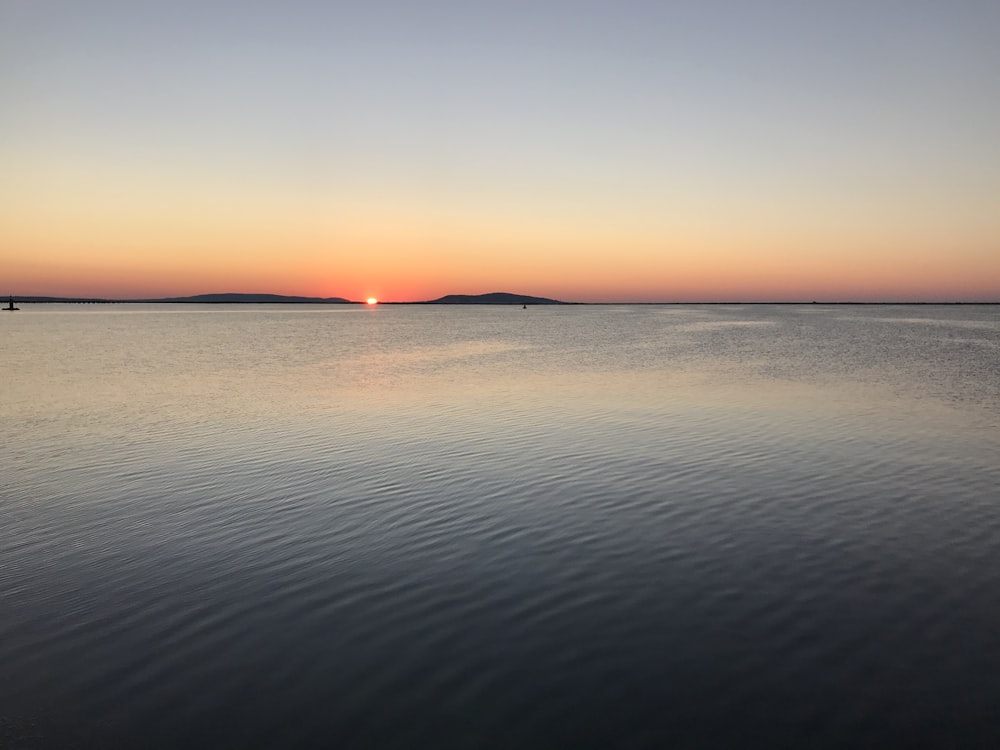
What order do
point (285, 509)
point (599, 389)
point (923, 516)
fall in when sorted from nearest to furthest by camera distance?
point (923, 516) → point (285, 509) → point (599, 389)

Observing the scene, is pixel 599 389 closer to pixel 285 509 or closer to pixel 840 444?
pixel 840 444

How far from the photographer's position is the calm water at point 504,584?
8.27 m

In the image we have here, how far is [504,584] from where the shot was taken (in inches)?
472

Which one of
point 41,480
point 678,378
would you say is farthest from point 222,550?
point 678,378

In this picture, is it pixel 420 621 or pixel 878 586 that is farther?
pixel 878 586

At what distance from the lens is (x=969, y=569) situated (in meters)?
12.3

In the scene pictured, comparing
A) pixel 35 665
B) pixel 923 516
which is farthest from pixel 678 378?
pixel 35 665

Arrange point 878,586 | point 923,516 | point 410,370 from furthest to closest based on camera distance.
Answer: point 410,370
point 923,516
point 878,586

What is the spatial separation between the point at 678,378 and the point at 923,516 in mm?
29839

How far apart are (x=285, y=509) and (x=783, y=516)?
13224 mm

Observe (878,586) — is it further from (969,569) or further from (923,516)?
(923,516)

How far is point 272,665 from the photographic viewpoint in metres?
9.41

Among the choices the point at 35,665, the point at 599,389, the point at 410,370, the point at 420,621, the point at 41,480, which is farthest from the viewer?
the point at 410,370

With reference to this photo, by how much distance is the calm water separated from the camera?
27.1 ft
